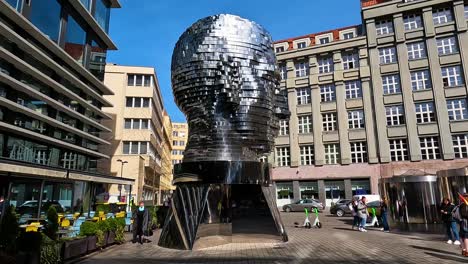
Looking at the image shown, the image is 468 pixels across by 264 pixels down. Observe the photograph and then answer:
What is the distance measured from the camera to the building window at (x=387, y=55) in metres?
39.9

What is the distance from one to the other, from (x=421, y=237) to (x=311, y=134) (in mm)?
29494

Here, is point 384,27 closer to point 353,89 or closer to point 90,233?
point 353,89

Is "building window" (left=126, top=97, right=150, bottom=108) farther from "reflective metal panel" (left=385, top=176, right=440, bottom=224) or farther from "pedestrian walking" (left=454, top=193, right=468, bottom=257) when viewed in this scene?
"pedestrian walking" (left=454, top=193, right=468, bottom=257)

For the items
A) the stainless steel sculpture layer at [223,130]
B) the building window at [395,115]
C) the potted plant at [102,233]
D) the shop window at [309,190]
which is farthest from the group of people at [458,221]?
the shop window at [309,190]

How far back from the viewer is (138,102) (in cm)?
4691

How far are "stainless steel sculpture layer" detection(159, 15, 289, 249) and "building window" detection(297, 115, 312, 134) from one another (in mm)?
31904

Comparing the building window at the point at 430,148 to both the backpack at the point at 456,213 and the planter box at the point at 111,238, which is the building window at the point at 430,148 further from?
the planter box at the point at 111,238

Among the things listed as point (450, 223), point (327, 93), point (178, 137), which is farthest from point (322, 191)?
point (178, 137)

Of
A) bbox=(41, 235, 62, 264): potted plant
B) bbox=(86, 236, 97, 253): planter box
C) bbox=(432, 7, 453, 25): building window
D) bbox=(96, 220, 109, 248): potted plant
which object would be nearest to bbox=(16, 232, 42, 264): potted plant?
bbox=(41, 235, 62, 264): potted plant

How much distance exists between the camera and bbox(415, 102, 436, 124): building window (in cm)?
3694

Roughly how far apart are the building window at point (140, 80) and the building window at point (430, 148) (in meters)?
34.6

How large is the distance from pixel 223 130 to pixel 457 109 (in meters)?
34.7

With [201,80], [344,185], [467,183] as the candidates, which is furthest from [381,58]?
[201,80]

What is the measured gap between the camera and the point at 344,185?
1549 inches
